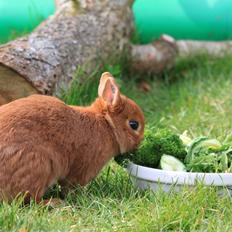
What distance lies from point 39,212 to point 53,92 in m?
1.87

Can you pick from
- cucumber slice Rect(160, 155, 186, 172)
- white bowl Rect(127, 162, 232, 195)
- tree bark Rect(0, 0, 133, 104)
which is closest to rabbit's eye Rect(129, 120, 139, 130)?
cucumber slice Rect(160, 155, 186, 172)

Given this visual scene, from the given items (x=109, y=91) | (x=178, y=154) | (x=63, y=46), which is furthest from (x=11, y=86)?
(x=178, y=154)

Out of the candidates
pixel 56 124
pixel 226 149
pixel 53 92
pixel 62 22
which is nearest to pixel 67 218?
pixel 56 124

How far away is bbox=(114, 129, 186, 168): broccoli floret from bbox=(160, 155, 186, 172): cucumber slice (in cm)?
7

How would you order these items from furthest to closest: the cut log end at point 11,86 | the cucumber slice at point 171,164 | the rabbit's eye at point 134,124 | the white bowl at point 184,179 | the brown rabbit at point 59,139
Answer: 1. the cut log end at point 11,86
2. the rabbit's eye at point 134,124
3. the cucumber slice at point 171,164
4. the white bowl at point 184,179
5. the brown rabbit at point 59,139

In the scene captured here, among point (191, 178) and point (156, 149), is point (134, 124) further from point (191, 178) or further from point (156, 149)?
point (191, 178)

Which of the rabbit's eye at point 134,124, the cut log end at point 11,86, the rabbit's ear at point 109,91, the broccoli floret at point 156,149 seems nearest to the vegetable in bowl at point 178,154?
the broccoli floret at point 156,149

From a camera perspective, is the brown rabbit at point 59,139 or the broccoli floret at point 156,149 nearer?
the brown rabbit at point 59,139

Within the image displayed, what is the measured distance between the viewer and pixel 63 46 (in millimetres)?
6359

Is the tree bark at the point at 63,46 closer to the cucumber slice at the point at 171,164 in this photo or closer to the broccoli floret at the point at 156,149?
the broccoli floret at the point at 156,149

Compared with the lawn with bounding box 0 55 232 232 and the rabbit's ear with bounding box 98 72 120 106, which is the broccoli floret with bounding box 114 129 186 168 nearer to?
the lawn with bounding box 0 55 232 232

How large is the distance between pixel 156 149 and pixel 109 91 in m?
0.51

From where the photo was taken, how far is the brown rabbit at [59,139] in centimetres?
421

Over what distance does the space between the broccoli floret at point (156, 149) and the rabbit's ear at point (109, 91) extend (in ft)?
1.22
